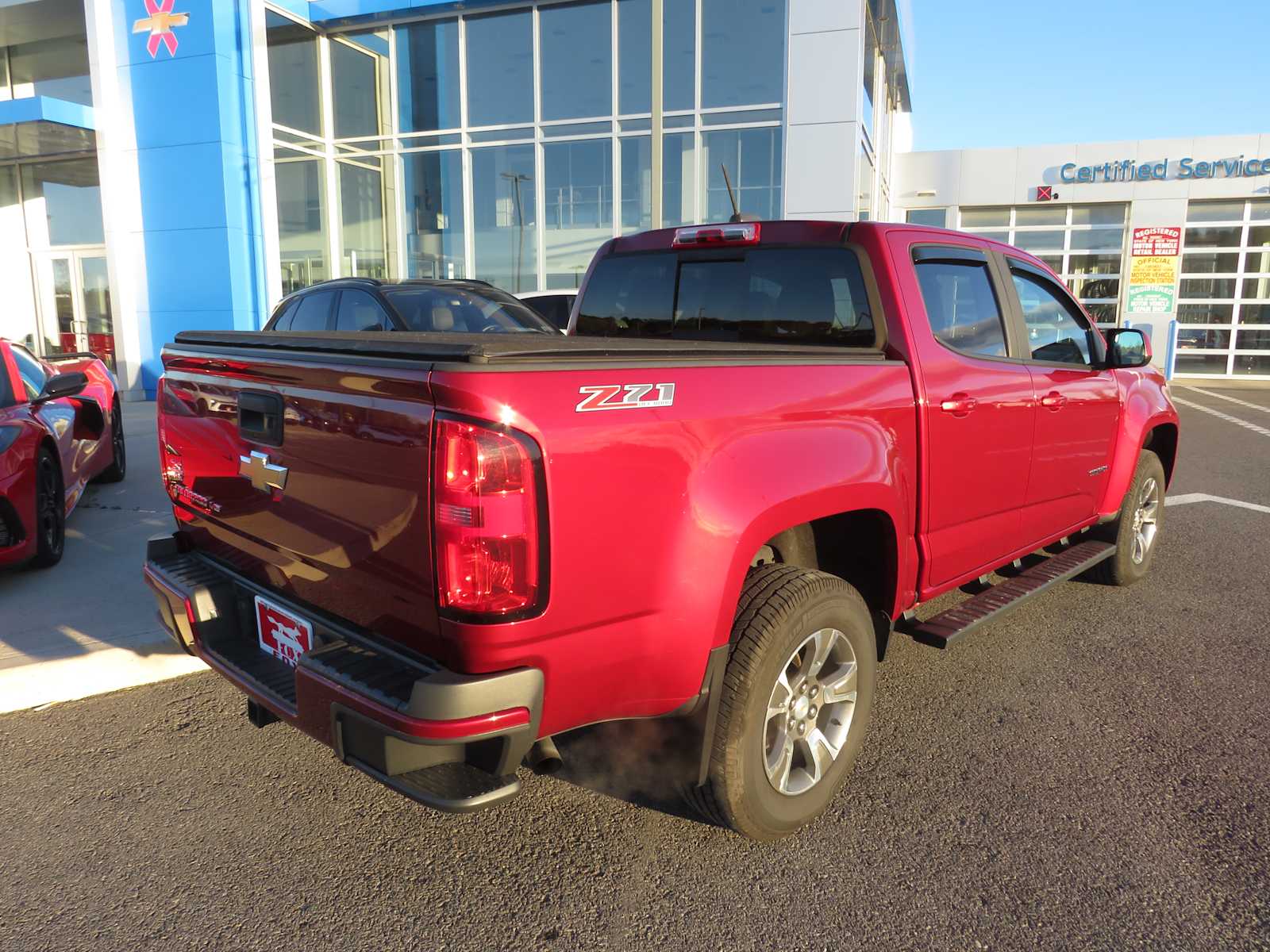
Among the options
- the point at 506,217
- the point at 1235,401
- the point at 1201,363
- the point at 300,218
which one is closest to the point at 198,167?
the point at 300,218

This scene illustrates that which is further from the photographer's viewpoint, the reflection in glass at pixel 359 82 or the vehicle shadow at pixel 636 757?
the reflection in glass at pixel 359 82

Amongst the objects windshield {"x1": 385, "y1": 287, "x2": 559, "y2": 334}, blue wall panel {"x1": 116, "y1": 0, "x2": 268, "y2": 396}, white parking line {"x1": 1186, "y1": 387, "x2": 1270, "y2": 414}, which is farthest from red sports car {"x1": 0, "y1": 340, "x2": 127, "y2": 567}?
white parking line {"x1": 1186, "y1": 387, "x2": 1270, "y2": 414}

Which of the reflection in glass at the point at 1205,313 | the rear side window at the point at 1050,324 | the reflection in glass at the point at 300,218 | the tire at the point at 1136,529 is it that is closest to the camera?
the rear side window at the point at 1050,324

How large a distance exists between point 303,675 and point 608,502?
0.89 metres

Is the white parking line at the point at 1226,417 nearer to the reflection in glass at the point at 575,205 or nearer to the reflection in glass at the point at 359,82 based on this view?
the reflection in glass at the point at 575,205

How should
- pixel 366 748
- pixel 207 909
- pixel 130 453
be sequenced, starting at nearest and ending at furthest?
pixel 366 748, pixel 207 909, pixel 130 453

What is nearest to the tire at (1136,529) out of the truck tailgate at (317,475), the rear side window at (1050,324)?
the rear side window at (1050,324)

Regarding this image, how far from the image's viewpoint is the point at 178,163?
15.2 m

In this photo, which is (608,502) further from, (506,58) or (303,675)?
(506,58)

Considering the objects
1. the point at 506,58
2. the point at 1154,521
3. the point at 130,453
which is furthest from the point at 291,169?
the point at 1154,521

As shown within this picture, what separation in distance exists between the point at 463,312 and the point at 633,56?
384 inches

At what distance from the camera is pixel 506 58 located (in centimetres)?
1666

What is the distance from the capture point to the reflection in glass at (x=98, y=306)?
707 inches

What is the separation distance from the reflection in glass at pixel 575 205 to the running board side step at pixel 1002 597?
12.5m
